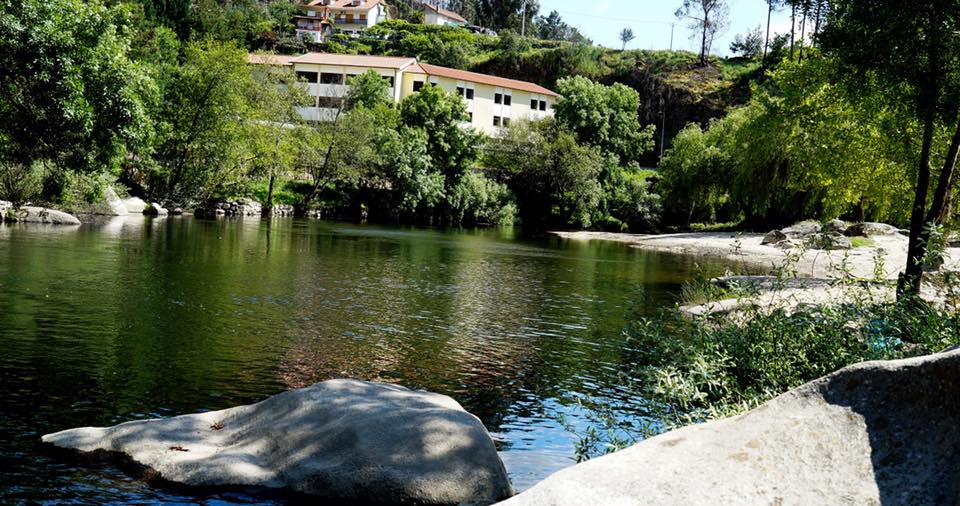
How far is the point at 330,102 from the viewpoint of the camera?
106562 mm

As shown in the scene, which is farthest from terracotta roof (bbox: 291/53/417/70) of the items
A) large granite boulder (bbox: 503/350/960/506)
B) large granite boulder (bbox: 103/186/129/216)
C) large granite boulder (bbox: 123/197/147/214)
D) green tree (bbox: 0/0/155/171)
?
large granite boulder (bbox: 503/350/960/506)

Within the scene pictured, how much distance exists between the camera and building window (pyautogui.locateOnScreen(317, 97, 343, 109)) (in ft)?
324

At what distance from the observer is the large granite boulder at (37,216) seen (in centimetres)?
4912

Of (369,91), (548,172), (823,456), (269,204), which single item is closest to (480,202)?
(548,172)

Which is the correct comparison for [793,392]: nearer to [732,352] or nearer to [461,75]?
[732,352]

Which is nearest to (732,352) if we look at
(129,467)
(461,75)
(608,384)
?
(608,384)

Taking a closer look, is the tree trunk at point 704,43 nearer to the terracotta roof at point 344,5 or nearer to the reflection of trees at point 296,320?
the terracotta roof at point 344,5

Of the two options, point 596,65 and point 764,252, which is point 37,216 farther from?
point 596,65

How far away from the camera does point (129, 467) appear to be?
990cm

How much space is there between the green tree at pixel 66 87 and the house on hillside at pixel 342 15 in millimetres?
140609

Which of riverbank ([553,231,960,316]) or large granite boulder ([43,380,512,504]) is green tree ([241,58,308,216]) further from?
large granite boulder ([43,380,512,504])

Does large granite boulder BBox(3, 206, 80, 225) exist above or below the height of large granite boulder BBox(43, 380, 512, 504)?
above

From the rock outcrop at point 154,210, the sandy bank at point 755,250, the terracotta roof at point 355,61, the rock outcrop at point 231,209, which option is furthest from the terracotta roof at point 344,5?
the rock outcrop at point 154,210

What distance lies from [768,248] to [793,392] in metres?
55.2
